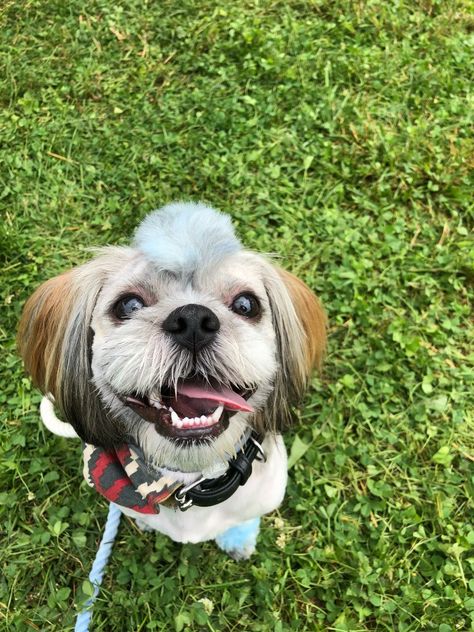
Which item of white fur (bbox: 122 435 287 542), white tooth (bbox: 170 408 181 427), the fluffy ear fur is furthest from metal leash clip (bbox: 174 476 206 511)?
white tooth (bbox: 170 408 181 427)

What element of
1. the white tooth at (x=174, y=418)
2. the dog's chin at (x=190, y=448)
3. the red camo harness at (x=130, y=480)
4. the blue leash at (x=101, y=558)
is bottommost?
the blue leash at (x=101, y=558)

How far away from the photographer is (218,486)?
1730mm

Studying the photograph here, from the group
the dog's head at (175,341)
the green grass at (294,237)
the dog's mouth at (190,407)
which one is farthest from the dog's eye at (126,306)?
the green grass at (294,237)

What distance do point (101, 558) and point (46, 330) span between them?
1037mm

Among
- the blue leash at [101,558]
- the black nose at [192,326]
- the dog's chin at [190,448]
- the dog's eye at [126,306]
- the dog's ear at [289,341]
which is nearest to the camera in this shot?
the black nose at [192,326]

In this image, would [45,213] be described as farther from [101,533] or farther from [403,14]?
[403,14]

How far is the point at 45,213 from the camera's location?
322 cm

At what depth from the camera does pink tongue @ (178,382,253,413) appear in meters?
1.46

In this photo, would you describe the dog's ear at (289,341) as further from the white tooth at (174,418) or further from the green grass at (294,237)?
the green grass at (294,237)

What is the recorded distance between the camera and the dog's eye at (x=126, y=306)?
1.60 metres

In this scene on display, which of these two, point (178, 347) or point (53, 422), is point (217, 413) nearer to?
point (178, 347)

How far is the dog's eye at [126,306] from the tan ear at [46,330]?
22 cm

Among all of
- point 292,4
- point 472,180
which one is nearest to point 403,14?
point 292,4

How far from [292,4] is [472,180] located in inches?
70.0
